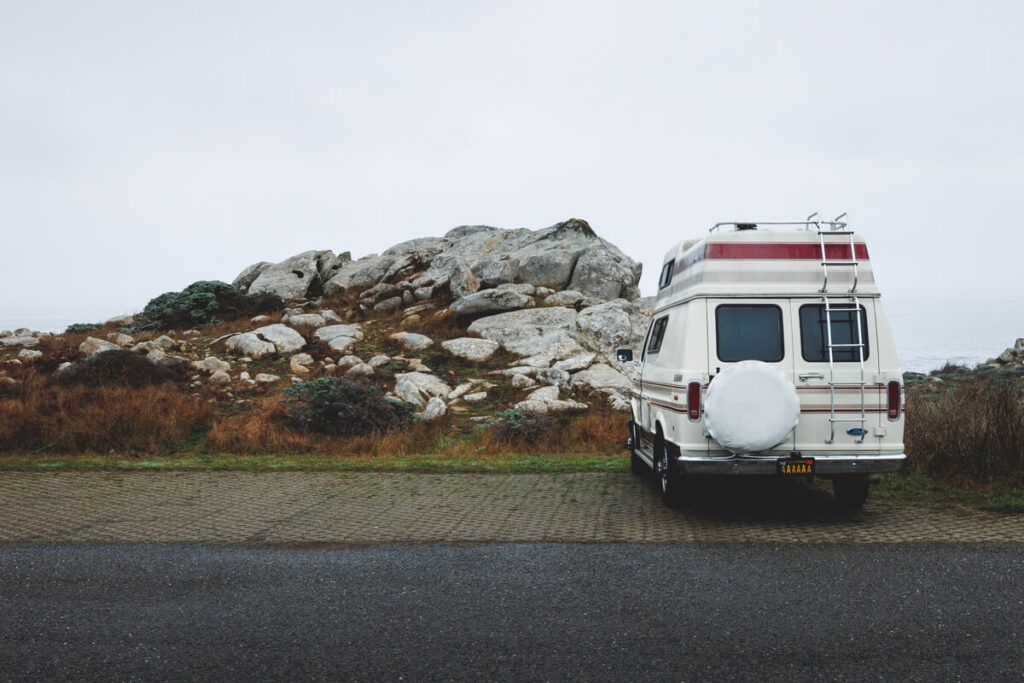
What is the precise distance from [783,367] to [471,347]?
15.0m

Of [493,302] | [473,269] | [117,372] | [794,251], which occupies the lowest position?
[117,372]

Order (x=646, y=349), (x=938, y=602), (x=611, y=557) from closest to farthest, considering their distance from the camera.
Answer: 1. (x=938, y=602)
2. (x=611, y=557)
3. (x=646, y=349)

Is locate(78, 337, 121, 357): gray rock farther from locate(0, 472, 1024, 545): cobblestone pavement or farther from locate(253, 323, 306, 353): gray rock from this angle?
locate(0, 472, 1024, 545): cobblestone pavement

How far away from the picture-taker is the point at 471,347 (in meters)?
22.6

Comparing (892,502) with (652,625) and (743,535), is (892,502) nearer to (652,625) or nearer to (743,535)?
(743,535)

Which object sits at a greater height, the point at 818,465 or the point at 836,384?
the point at 836,384

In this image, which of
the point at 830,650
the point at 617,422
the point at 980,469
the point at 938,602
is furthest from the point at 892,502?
the point at 617,422

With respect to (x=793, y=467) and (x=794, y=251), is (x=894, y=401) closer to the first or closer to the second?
(x=793, y=467)

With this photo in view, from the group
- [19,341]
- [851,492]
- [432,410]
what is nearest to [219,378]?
[432,410]

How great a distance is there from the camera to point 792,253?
8367mm

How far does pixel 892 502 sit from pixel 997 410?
2275 millimetres

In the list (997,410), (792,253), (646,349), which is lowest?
(997,410)

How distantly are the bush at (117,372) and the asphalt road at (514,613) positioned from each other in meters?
12.1

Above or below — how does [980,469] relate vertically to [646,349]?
below
